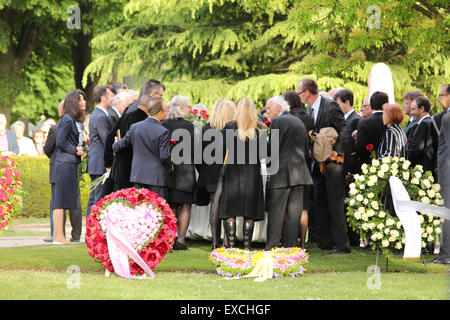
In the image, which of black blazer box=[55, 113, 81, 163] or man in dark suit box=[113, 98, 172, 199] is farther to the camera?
black blazer box=[55, 113, 81, 163]

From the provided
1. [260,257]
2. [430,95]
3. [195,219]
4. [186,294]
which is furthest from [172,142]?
[430,95]

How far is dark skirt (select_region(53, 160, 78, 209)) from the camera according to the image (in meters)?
12.8

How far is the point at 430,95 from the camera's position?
75.7ft

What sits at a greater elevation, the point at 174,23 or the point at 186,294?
the point at 174,23

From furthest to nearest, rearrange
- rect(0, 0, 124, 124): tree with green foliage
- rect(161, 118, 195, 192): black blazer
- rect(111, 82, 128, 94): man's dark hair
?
rect(0, 0, 124, 124): tree with green foliage → rect(111, 82, 128, 94): man's dark hair → rect(161, 118, 195, 192): black blazer

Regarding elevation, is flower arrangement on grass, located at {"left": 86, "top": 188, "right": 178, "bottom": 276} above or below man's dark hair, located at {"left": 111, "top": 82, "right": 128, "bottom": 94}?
below

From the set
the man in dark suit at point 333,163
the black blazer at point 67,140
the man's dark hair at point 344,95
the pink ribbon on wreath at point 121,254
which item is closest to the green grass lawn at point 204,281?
the pink ribbon on wreath at point 121,254

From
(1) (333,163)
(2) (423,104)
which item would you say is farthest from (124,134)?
(2) (423,104)

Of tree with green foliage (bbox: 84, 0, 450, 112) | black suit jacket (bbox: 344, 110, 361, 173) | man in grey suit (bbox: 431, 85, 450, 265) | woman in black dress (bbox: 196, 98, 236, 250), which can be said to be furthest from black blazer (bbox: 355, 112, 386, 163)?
tree with green foliage (bbox: 84, 0, 450, 112)

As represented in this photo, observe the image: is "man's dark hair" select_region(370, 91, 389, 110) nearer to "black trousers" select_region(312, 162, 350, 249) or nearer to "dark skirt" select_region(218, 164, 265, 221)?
"black trousers" select_region(312, 162, 350, 249)

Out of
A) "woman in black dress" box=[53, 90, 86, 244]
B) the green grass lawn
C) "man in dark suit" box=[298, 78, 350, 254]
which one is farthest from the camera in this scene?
"woman in black dress" box=[53, 90, 86, 244]

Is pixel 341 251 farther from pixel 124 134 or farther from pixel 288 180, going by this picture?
pixel 124 134
